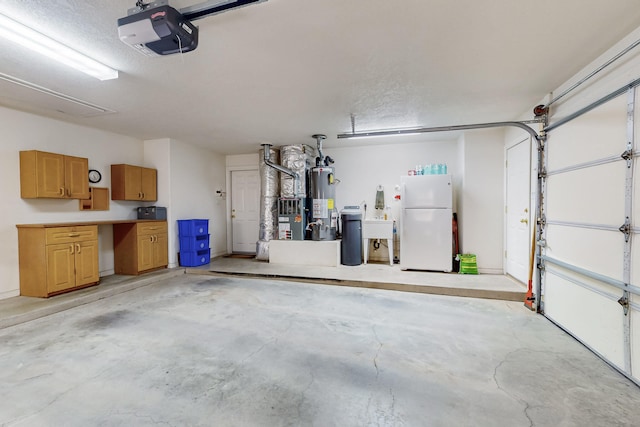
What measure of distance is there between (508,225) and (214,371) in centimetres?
489

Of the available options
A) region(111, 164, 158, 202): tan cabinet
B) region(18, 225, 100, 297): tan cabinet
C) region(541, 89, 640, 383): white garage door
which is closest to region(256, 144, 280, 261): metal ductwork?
region(111, 164, 158, 202): tan cabinet

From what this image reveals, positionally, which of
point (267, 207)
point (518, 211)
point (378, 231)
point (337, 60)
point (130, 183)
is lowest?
point (378, 231)

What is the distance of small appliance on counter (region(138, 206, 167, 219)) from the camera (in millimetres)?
5344

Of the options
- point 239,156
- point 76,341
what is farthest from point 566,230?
point 239,156

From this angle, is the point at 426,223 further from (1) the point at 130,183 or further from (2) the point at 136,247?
(1) the point at 130,183

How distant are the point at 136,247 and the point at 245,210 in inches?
107

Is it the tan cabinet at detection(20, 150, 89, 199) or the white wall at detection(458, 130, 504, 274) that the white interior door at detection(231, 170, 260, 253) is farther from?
the white wall at detection(458, 130, 504, 274)

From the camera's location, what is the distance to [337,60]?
259 centimetres

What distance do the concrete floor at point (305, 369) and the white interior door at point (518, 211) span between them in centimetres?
93

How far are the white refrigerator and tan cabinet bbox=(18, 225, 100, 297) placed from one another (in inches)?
205

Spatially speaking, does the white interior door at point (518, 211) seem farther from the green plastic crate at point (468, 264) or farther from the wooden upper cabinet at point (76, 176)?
the wooden upper cabinet at point (76, 176)

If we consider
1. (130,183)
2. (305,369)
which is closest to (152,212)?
(130,183)

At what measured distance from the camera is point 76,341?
275 centimetres

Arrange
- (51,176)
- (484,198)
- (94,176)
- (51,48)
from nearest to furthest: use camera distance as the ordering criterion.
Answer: (51,48) → (51,176) → (94,176) → (484,198)
